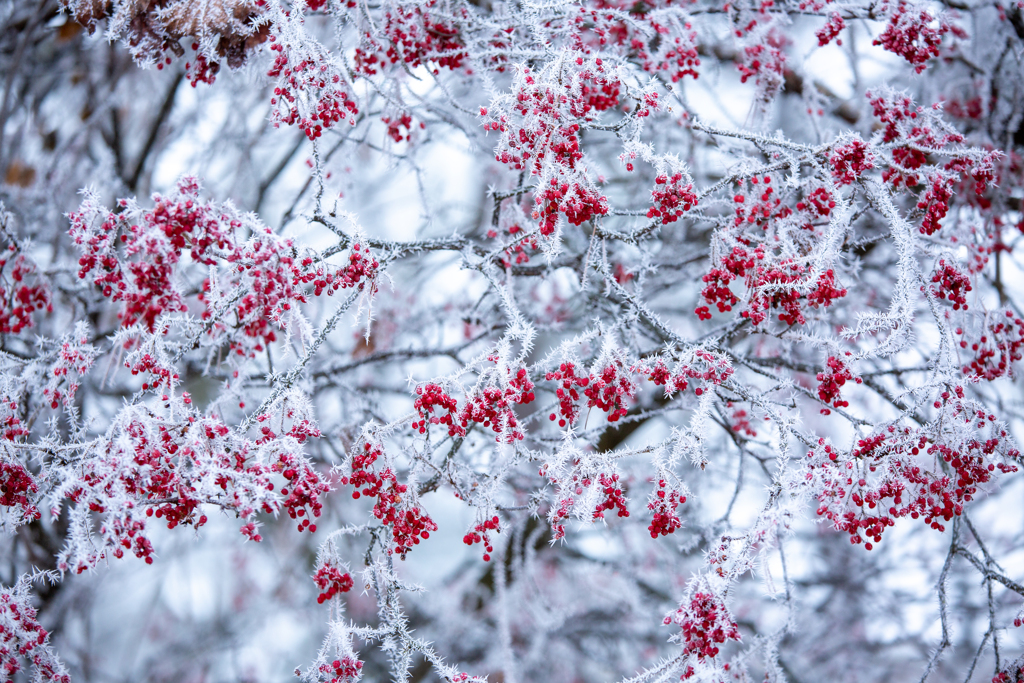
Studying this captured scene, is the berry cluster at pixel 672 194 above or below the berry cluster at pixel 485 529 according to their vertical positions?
above

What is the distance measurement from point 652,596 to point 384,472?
3210mm

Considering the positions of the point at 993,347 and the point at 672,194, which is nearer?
the point at 672,194

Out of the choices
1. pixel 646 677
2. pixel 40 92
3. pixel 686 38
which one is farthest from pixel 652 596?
pixel 40 92

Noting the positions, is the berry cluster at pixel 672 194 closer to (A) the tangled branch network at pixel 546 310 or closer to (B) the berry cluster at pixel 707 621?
(A) the tangled branch network at pixel 546 310

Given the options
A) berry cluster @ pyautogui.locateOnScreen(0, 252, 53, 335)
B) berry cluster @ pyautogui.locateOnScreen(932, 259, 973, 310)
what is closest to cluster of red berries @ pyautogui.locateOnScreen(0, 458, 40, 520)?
berry cluster @ pyautogui.locateOnScreen(0, 252, 53, 335)

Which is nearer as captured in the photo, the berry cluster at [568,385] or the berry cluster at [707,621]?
the berry cluster at [707,621]

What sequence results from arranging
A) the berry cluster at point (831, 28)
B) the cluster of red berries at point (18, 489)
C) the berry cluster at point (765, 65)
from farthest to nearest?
the berry cluster at point (765, 65) → the berry cluster at point (831, 28) → the cluster of red berries at point (18, 489)

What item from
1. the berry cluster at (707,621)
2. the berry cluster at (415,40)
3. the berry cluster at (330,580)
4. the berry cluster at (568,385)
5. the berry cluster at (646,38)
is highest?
the berry cluster at (646,38)

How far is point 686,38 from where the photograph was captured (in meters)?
2.56

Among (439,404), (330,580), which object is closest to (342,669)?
(330,580)

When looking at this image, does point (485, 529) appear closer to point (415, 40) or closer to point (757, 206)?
point (757, 206)

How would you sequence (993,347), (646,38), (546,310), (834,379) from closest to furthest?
(834,379) → (993,347) → (646,38) → (546,310)

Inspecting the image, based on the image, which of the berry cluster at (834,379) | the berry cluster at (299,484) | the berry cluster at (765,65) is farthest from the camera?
the berry cluster at (765,65)

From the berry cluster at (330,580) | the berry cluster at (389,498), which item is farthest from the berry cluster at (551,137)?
the berry cluster at (330,580)
